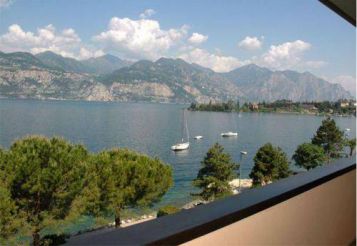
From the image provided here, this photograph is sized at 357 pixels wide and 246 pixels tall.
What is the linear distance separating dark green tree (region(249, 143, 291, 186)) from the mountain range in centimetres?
111

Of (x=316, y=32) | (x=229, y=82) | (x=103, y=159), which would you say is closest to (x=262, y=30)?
(x=316, y=32)

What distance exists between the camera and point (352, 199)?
7.33ft

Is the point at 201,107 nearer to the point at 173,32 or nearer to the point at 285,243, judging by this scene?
the point at 173,32

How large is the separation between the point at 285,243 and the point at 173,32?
4766 mm

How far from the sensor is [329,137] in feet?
20.8

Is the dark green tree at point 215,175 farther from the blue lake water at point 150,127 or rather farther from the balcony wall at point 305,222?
the balcony wall at point 305,222

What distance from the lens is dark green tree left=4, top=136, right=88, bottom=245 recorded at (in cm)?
236

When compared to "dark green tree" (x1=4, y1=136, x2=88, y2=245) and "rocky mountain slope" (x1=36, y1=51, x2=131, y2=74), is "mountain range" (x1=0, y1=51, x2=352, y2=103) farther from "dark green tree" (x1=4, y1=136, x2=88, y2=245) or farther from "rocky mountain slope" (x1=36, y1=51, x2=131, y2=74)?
"dark green tree" (x1=4, y1=136, x2=88, y2=245)

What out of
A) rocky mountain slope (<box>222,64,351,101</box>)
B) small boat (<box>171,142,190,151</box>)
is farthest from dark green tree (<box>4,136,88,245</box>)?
rocky mountain slope (<box>222,64,351,101</box>)

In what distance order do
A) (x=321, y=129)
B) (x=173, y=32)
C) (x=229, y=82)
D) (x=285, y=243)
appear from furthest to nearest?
1. (x=321, y=129)
2. (x=173, y=32)
3. (x=229, y=82)
4. (x=285, y=243)

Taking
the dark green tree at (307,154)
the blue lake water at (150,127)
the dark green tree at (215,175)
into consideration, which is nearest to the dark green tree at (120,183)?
the blue lake water at (150,127)

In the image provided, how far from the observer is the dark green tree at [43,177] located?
2.36 m

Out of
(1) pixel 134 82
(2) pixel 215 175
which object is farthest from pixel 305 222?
(2) pixel 215 175

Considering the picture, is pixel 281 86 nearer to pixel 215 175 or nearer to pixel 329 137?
pixel 329 137
